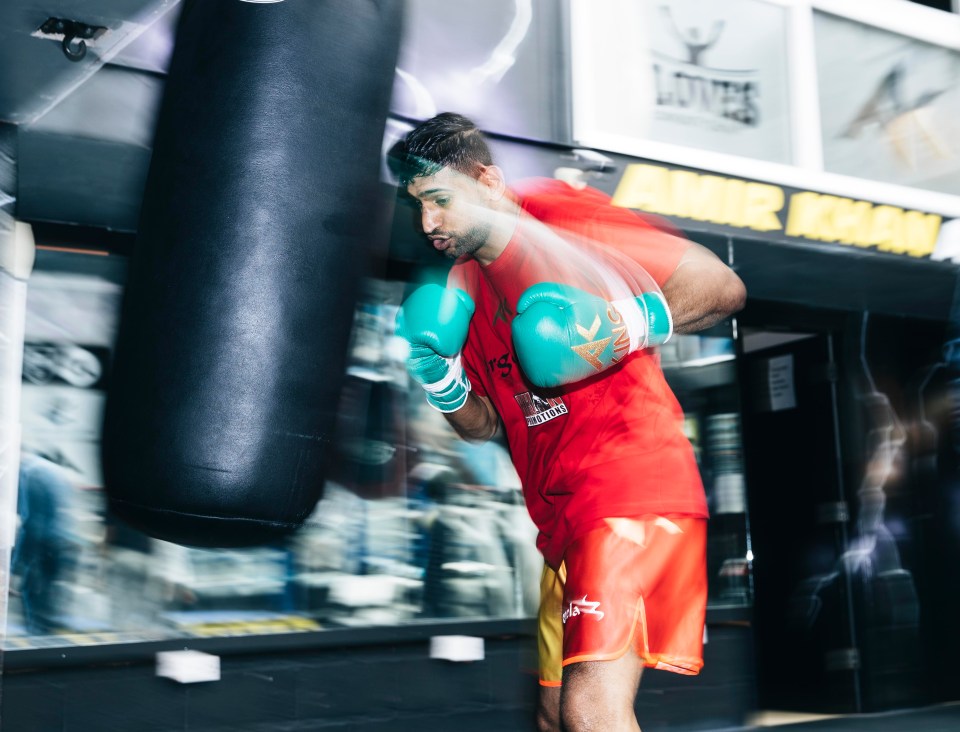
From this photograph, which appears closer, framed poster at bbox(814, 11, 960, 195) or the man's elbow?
the man's elbow

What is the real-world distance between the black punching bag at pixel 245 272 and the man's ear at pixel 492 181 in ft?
1.96

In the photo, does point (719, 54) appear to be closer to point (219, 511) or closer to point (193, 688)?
point (193, 688)

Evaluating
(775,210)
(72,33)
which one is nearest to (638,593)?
(72,33)

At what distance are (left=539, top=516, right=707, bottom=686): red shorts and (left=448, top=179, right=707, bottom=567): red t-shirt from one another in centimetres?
5

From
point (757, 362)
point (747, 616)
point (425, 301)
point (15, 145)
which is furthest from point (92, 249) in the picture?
point (757, 362)

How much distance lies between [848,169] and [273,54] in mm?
5235

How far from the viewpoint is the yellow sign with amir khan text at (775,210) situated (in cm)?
533

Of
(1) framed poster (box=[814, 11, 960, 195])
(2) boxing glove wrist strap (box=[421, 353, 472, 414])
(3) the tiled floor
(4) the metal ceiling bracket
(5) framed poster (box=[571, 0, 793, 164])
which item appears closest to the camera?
(2) boxing glove wrist strap (box=[421, 353, 472, 414])

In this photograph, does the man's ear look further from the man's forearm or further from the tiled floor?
the tiled floor

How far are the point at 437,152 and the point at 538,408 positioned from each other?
0.69m

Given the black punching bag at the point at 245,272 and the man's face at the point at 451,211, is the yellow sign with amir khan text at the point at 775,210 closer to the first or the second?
the man's face at the point at 451,211

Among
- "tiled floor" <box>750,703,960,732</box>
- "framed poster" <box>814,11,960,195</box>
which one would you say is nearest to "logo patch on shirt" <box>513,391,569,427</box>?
"tiled floor" <box>750,703,960,732</box>

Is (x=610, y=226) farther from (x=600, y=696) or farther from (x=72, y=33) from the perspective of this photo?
(x=72, y=33)

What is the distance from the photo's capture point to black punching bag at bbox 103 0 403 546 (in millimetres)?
1701
